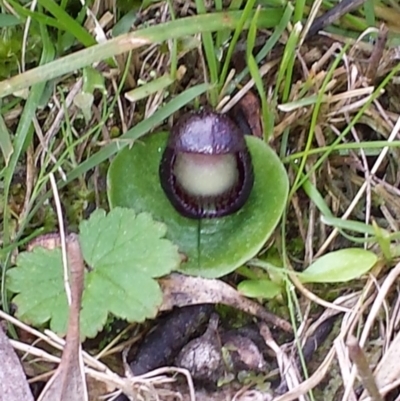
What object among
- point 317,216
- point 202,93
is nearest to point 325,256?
point 317,216

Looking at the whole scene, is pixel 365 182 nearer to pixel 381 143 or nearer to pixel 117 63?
pixel 381 143

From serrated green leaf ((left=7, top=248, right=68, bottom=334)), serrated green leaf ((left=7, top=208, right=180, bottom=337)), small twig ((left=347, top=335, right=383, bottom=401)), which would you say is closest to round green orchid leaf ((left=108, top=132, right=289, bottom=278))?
serrated green leaf ((left=7, top=208, right=180, bottom=337))

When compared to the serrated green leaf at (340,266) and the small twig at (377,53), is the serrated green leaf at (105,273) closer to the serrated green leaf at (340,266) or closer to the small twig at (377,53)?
the serrated green leaf at (340,266)

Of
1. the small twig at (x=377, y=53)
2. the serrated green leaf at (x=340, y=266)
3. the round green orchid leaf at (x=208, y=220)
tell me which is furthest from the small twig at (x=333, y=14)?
the serrated green leaf at (x=340, y=266)

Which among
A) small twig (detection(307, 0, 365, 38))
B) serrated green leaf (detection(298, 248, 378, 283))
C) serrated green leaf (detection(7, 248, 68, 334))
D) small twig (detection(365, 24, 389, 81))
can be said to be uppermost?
small twig (detection(307, 0, 365, 38))

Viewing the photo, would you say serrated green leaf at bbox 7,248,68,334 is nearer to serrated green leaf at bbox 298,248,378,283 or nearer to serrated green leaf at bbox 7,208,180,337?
serrated green leaf at bbox 7,208,180,337

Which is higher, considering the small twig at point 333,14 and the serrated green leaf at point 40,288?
the small twig at point 333,14
